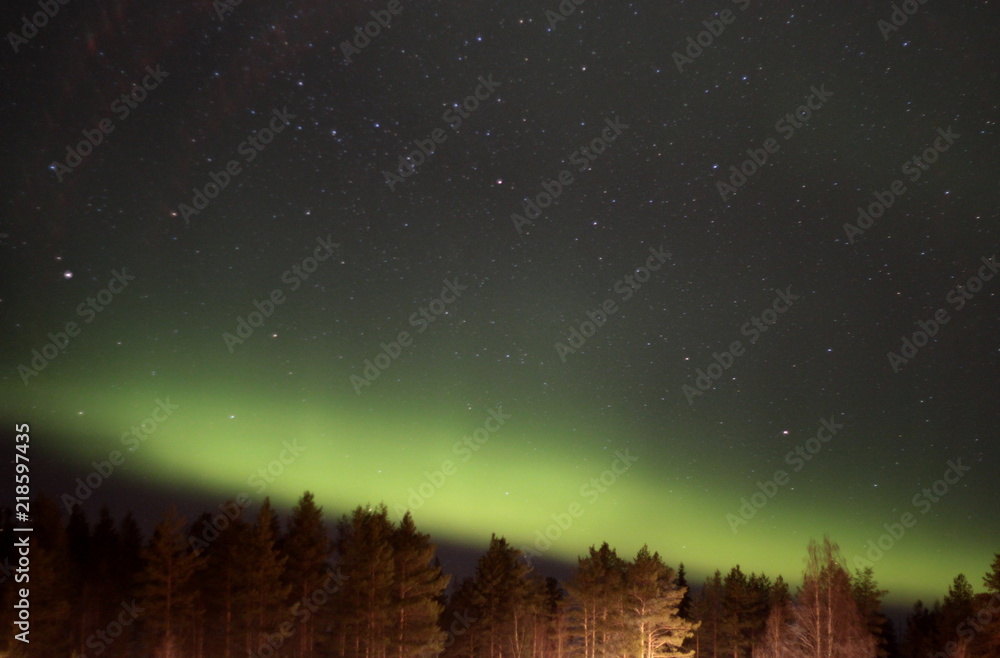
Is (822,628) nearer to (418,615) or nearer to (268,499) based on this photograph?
(418,615)

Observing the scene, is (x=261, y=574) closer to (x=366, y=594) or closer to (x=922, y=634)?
(x=366, y=594)

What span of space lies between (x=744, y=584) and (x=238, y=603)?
46.2 meters

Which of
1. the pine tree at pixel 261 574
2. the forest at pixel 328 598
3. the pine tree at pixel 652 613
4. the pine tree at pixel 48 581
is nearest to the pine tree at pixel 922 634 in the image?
the forest at pixel 328 598

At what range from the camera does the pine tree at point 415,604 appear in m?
32.5

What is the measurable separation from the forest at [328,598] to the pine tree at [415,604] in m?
0.09

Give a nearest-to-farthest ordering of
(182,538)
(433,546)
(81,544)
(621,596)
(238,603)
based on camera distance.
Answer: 1. (182,538)
2. (238,603)
3. (433,546)
4. (621,596)
5. (81,544)

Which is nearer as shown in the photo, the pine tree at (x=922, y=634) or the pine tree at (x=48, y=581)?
the pine tree at (x=48, y=581)

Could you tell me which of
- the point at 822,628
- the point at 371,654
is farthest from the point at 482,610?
the point at 822,628

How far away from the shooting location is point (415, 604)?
3319 cm

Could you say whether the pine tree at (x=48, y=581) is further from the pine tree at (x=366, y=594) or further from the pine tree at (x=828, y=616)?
the pine tree at (x=828, y=616)

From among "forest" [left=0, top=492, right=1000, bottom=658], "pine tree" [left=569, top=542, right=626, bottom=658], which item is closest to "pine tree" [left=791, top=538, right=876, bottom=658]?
"forest" [left=0, top=492, right=1000, bottom=658]

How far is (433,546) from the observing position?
115ft

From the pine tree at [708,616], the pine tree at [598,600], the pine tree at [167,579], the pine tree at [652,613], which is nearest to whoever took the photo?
the pine tree at [167,579]

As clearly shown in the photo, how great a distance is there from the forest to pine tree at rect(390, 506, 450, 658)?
0.29ft
